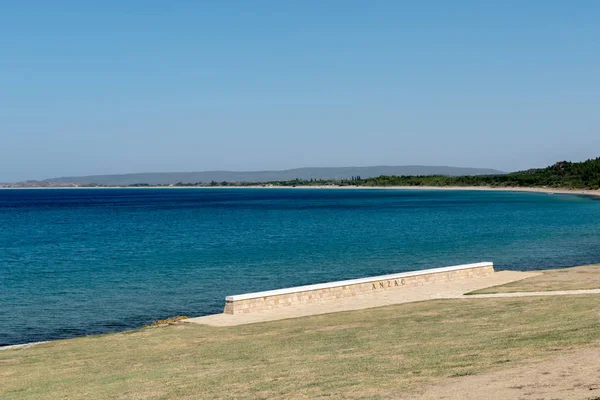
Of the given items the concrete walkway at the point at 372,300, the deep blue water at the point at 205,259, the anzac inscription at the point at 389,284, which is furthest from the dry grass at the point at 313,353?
the deep blue water at the point at 205,259

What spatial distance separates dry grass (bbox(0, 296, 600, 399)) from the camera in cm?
1321

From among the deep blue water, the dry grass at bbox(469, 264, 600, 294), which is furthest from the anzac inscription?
the deep blue water

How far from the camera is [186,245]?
2438 inches

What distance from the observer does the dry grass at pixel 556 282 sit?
82.4 feet

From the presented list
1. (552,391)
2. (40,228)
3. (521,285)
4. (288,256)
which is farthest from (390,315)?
(40,228)

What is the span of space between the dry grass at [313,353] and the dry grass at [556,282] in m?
3.31

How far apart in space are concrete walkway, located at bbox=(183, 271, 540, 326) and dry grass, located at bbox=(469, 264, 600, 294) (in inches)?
35.3

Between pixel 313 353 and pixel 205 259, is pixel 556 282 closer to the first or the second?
pixel 313 353

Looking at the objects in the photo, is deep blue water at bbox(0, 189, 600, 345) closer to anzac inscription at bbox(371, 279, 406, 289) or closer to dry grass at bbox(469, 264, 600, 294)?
anzac inscription at bbox(371, 279, 406, 289)

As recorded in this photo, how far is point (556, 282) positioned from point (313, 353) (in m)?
13.9

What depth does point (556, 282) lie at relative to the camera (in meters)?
26.8

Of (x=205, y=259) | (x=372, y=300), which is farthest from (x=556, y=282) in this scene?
(x=205, y=259)

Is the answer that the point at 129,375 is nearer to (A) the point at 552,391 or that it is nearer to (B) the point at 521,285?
(A) the point at 552,391

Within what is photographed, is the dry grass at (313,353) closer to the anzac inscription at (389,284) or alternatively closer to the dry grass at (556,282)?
the dry grass at (556,282)
